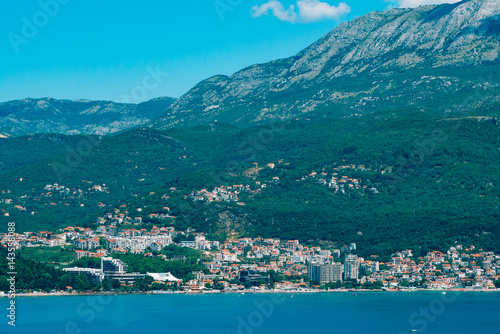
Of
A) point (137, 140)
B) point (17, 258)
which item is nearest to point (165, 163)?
point (137, 140)

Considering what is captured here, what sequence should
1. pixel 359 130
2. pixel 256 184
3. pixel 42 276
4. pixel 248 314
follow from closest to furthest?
pixel 248 314
pixel 42 276
pixel 256 184
pixel 359 130

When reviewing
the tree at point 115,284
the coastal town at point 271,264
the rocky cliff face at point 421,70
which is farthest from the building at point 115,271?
the rocky cliff face at point 421,70

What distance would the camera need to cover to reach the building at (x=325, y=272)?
329ft

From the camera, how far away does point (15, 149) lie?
19350 cm

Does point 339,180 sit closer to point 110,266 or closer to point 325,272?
point 325,272

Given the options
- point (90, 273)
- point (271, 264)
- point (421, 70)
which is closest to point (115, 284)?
point (90, 273)

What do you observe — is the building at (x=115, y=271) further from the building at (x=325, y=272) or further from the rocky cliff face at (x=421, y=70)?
the rocky cliff face at (x=421, y=70)

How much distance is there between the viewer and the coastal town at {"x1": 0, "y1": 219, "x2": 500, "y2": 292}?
321ft

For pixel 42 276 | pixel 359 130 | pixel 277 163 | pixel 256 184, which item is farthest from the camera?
pixel 359 130

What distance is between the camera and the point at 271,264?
10625 cm

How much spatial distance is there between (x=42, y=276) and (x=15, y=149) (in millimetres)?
106739

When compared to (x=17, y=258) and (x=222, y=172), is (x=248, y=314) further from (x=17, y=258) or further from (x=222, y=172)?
(x=222, y=172)

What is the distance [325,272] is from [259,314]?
25.0 meters

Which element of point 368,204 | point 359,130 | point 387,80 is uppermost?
point 387,80
